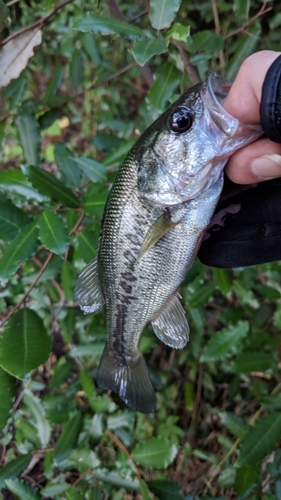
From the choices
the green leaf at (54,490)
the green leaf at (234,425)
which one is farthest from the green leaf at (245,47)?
the green leaf at (54,490)

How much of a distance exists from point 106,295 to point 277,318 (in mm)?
758

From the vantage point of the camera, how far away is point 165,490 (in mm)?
1640

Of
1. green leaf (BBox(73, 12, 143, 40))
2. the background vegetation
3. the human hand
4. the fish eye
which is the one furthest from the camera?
the background vegetation

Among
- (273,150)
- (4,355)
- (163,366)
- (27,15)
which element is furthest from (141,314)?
(27,15)

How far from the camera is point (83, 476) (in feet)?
5.64

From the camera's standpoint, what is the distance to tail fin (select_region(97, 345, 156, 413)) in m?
1.68

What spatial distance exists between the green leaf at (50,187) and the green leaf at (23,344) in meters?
0.48

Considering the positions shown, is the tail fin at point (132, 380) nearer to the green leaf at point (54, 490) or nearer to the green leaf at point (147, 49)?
the green leaf at point (54, 490)

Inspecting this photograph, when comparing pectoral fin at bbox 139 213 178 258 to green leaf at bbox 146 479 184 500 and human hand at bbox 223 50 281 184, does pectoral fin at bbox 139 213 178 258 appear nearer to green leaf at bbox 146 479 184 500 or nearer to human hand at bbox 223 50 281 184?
human hand at bbox 223 50 281 184

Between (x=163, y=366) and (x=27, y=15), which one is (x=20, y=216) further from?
(x=27, y=15)

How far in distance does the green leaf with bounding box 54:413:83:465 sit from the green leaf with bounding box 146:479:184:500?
391 mm

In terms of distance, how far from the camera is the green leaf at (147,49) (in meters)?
1.23

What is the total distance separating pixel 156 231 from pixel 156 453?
1.10 metres

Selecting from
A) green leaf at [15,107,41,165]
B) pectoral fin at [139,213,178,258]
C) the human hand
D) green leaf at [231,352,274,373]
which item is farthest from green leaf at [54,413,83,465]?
the human hand
